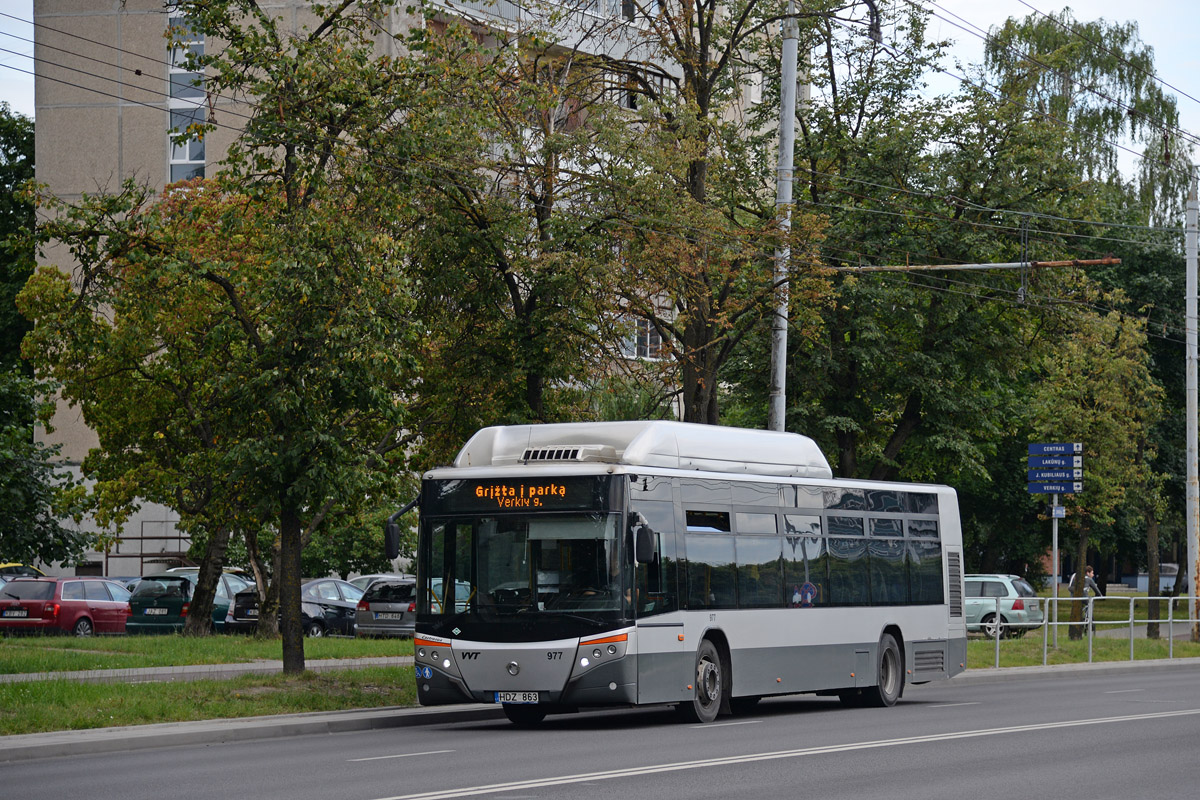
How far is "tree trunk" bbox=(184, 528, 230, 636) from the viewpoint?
111 ft

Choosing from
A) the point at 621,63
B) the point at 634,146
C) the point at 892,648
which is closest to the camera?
the point at 892,648

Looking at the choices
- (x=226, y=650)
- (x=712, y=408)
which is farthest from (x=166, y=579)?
(x=712, y=408)

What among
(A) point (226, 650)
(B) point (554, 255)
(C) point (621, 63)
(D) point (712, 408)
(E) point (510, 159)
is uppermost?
(C) point (621, 63)

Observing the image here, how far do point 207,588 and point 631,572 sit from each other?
1927cm

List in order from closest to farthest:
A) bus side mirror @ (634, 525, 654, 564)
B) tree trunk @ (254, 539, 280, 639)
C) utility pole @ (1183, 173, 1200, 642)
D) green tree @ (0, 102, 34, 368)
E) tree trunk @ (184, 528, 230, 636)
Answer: bus side mirror @ (634, 525, 654, 564) < tree trunk @ (254, 539, 280, 639) < tree trunk @ (184, 528, 230, 636) < utility pole @ (1183, 173, 1200, 642) < green tree @ (0, 102, 34, 368)

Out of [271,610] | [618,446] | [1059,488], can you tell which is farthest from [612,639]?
[271,610]

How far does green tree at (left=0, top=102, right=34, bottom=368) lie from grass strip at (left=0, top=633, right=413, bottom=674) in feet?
81.2

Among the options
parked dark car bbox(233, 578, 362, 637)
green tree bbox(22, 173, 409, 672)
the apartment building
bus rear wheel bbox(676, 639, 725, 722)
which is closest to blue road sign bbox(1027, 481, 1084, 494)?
bus rear wheel bbox(676, 639, 725, 722)

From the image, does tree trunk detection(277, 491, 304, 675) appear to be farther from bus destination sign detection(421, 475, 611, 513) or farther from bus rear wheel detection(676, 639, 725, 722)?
bus rear wheel detection(676, 639, 725, 722)

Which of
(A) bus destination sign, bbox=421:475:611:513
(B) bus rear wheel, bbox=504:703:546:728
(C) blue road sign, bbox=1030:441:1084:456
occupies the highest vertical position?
(C) blue road sign, bbox=1030:441:1084:456

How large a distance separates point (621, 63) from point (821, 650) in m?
11.7

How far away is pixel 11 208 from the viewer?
5697 centimetres

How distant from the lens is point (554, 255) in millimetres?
23438

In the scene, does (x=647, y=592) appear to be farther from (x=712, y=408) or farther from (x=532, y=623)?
(x=712, y=408)
